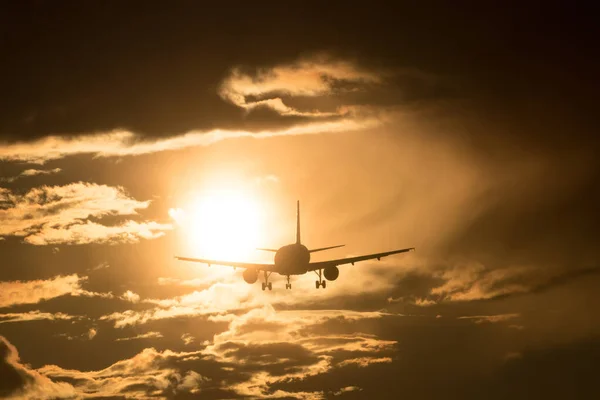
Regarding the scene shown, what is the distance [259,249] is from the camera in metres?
185

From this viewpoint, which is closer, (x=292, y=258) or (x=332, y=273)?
(x=292, y=258)

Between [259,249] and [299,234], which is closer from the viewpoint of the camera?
[259,249]

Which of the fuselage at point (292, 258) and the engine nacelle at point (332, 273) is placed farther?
the engine nacelle at point (332, 273)

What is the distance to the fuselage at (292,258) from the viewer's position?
18612cm

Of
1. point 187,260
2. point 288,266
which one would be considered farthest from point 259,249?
point 187,260

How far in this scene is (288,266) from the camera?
613ft

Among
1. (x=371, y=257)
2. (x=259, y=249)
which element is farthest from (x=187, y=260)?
(x=371, y=257)

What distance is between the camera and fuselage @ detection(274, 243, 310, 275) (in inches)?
7328

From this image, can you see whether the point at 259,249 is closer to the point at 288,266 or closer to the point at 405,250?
the point at 288,266

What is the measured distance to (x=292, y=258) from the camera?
7323 inches

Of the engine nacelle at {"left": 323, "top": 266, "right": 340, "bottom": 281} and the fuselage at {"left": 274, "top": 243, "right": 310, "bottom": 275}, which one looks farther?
the engine nacelle at {"left": 323, "top": 266, "right": 340, "bottom": 281}

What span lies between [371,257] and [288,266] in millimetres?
16503

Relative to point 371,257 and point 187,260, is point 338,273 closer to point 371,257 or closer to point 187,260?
point 371,257

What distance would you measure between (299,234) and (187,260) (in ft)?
69.8
